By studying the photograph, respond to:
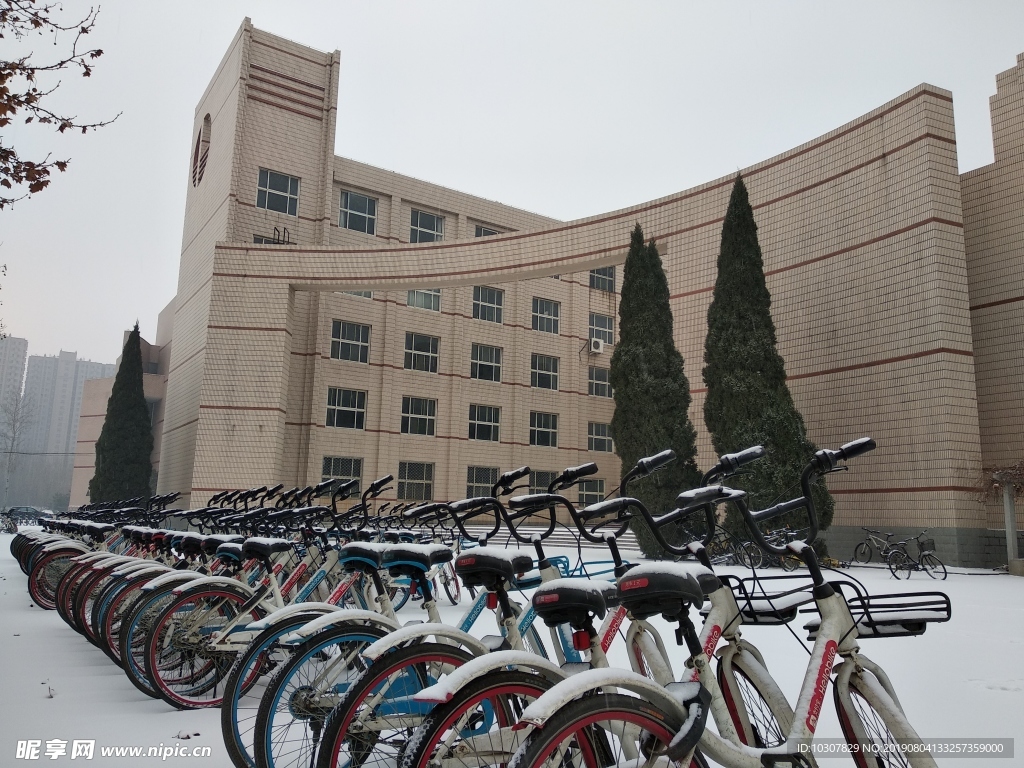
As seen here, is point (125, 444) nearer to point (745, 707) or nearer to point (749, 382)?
point (749, 382)

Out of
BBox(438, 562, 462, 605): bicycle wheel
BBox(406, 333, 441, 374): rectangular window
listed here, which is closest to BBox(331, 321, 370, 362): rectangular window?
BBox(406, 333, 441, 374): rectangular window

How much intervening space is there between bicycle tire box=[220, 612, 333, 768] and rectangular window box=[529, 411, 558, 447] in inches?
→ 989

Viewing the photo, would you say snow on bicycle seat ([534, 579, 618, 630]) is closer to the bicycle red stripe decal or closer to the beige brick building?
the bicycle red stripe decal

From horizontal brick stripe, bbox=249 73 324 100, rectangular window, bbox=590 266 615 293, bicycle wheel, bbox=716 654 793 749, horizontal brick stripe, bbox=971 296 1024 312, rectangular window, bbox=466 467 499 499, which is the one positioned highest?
horizontal brick stripe, bbox=249 73 324 100

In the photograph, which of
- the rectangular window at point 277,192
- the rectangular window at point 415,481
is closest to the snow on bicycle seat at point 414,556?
the rectangular window at point 277,192

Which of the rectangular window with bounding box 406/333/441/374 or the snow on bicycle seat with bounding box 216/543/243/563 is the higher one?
the rectangular window with bounding box 406/333/441/374

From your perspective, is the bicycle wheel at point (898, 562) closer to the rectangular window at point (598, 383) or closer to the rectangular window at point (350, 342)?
the rectangular window at point (350, 342)

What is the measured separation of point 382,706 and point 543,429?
86.8 ft

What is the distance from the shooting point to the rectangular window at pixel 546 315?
29.3 m

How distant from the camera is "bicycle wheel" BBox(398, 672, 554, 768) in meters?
1.84

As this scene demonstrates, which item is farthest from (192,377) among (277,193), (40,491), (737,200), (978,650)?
(40,491)

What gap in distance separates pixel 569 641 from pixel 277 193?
23540 millimetres

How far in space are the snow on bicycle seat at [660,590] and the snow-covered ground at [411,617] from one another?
181 cm

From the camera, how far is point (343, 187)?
83.7 ft
